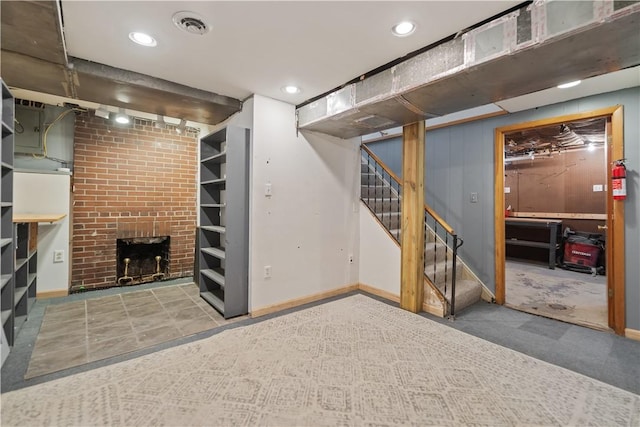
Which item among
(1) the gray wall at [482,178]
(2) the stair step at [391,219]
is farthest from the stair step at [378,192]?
(1) the gray wall at [482,178]

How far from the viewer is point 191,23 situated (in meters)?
1.83

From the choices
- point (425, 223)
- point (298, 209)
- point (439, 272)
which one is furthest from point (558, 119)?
point (298, 209)

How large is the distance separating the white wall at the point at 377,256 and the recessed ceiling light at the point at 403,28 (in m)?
2.36

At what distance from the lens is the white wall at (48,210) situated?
11.0ft

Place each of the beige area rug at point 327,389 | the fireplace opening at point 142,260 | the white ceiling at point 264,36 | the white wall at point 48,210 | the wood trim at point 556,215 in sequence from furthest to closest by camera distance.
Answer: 1. the wood trim at point 556,215
2. the fireplace opening at point 142,260
3. the white wall at point 48,210
4. the white ceiling at point 264,36
5. the beige area rug at point 327,389

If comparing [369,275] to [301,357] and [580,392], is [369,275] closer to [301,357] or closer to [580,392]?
[301,357]

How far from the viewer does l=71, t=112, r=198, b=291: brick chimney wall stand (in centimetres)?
380

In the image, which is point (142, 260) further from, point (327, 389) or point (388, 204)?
point (388, 204)

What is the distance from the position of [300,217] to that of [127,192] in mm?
2735

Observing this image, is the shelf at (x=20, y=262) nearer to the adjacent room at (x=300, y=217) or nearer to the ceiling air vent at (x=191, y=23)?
the adjacent room at (x=300, y=217)

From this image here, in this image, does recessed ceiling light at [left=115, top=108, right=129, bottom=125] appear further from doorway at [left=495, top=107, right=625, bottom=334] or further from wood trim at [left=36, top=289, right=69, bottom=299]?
doorway at [left=495, top=107, right=625, bottom=334]

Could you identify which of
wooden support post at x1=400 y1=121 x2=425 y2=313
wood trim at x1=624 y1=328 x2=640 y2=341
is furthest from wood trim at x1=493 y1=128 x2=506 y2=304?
wooden support post at x1=400 y1=121 x2=425 y2=313

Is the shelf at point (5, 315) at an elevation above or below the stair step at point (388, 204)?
below

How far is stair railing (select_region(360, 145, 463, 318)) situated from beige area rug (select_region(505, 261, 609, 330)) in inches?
37.5
